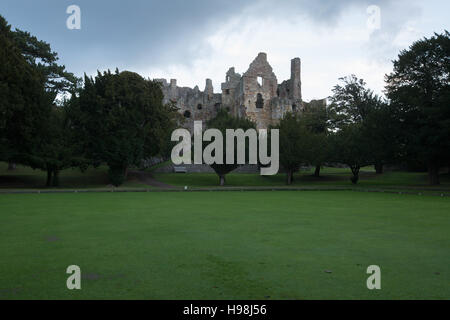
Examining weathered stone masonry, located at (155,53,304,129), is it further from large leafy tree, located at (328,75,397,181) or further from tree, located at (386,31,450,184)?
tree, located at (386,31,450,184)

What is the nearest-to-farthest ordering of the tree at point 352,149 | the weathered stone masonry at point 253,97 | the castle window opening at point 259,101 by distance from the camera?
the tree at point 352,149, the weathered stone masonry at point 253,97, the castle window opening at point 259,101

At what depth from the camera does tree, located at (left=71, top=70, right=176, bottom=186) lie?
123 feet

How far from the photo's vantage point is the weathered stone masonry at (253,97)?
204ft

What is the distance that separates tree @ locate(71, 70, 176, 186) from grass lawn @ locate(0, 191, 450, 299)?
23718 mm

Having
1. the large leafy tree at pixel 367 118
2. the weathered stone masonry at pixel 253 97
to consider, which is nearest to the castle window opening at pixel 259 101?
the weathered stone masonry at pixel 253 97

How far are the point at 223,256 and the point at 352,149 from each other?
1351 inches

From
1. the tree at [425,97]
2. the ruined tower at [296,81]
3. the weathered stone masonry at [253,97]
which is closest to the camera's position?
the tree at [425,97]

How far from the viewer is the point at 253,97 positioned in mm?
62094

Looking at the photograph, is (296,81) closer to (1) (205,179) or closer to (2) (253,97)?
(2) (253,97)

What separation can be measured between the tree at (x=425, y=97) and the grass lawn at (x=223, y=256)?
717 inches

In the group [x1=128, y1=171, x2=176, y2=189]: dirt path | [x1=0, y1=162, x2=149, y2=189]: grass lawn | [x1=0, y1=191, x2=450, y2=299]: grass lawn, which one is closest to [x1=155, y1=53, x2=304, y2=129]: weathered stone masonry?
[x1=128, y1=171, x2=176, y2=189]: dirt path

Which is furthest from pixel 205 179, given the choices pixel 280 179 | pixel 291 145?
pixel 291 145

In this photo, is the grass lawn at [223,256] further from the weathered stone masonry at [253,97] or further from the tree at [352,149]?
the weathered stone masonry at [253,97]
